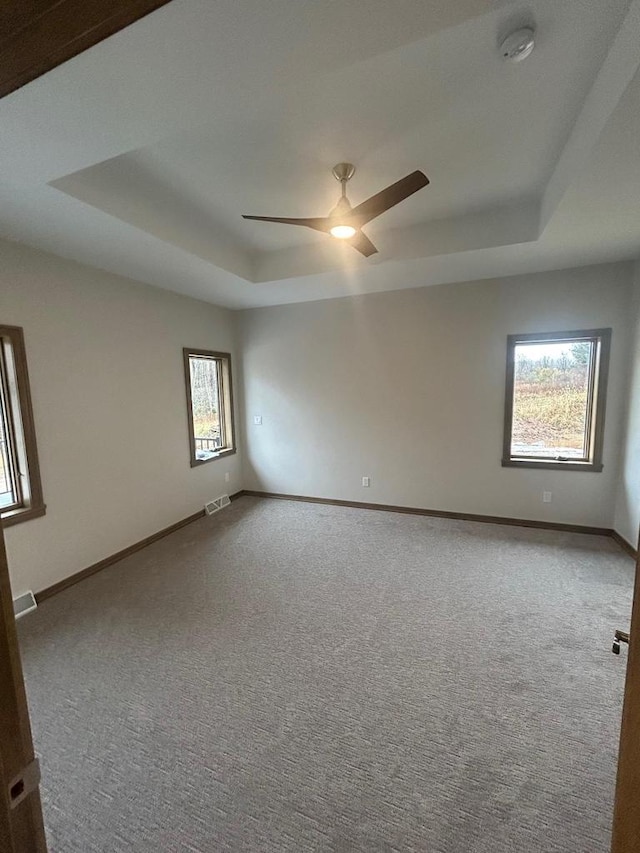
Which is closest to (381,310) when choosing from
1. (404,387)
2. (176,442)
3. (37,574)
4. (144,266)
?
(404,387)

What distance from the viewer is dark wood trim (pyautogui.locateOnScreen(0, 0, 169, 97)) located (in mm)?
525

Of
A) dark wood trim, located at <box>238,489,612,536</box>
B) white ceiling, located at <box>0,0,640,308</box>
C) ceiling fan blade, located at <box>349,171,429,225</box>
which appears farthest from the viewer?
dark wood trim, located at <box>238,489,612,536</box>

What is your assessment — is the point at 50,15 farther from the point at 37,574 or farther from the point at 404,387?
the point at 404,387

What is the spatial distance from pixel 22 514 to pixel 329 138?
3.13 m

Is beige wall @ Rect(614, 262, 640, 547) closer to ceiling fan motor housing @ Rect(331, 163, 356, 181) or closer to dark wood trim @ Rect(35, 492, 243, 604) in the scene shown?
ceiling fan motor housing @ Rect(331, 163, 356, 181)

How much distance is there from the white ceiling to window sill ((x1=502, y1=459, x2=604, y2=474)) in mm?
1887

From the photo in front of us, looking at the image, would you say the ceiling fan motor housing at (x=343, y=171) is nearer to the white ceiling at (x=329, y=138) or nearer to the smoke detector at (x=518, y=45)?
the white ceiling at (x=329, y=138)

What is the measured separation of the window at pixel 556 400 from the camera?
3510 millimetres

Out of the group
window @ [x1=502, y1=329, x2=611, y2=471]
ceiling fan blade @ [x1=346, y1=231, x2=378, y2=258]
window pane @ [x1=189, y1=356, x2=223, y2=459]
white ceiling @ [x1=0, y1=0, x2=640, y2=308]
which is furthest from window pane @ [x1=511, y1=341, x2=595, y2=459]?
window pane @ [x1=189, y1=356, x2=223, y2=459]

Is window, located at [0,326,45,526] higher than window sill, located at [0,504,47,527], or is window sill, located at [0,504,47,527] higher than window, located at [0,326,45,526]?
window, located at [0,326,45,526]

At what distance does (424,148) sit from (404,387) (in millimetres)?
2389

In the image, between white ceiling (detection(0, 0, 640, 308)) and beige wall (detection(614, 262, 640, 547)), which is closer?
white ceiling (detection(0, 0, 640, 308))

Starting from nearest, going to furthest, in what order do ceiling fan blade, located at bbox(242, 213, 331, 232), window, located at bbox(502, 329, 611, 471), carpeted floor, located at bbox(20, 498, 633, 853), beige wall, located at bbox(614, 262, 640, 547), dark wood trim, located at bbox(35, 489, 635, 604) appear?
carpeted floor, located at bbox(20, 498, 633, 853), ceiling fan blade, located at bbox(242, 213, 331, 232), dark wood trim, located at bbox(35, 489, 635, 604), beige wall, located at bbox(614, 262, 640, 547), window, located at bbox(502, 329, 611, 471)

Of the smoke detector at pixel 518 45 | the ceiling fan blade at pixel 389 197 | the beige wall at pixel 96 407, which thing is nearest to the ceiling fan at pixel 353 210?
the ceiling fan blade at pixel 389 197
